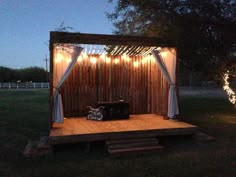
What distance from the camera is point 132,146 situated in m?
5.83

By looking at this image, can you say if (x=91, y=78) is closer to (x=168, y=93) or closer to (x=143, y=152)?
(x=168, y=93)

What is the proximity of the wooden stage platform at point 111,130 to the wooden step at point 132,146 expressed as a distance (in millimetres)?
126

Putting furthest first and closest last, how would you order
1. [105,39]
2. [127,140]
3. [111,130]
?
[105,39] → [111,130] → [127,140]

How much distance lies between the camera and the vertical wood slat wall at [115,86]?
8.73m

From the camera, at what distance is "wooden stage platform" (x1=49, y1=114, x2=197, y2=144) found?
19.2 feet

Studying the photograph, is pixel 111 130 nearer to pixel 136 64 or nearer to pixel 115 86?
pixel 115 86

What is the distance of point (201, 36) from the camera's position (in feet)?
27.5

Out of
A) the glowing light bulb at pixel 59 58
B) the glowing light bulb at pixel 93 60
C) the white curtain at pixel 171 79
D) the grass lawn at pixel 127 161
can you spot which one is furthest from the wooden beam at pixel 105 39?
the grass lawn at pixel 127 161

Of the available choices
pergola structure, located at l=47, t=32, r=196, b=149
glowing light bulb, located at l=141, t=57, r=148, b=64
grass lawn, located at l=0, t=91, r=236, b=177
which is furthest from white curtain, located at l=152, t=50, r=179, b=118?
→ glowing light bulb, located at l=141, t=57, r=148, b=64

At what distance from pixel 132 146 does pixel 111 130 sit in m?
0.64

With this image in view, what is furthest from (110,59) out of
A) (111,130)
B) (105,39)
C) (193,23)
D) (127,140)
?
(127,140)

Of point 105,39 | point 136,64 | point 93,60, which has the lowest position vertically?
point 136,64

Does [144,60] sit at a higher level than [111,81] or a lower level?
higher

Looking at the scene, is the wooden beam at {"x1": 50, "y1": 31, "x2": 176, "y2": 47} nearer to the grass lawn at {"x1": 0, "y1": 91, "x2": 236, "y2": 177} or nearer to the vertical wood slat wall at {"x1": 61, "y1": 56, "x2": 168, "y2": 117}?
the vertical wood slat wall at {"x1": 61, "y1": 56, "x2": 168, "y2": 117}
